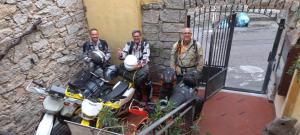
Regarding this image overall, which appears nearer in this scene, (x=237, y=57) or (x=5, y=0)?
(x=5, y=0)

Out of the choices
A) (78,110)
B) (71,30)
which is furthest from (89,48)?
(78,110)

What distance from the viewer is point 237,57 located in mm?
9242

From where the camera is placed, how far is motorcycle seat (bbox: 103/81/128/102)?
4230mm

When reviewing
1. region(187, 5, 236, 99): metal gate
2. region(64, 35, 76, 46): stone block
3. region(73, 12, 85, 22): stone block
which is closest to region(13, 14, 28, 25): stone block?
region(64, 35, 76, 46): stone block

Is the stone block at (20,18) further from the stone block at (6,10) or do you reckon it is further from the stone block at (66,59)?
the stone block at (66,59)

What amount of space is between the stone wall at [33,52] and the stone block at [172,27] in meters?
1.72

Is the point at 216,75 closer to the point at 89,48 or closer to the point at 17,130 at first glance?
the point at 89,48

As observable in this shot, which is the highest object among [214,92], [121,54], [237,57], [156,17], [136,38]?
[156,17]

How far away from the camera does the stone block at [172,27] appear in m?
4.91

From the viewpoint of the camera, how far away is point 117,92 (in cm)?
433

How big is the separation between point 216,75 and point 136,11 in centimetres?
196

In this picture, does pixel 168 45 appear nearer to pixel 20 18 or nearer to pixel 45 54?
pixel 45 54

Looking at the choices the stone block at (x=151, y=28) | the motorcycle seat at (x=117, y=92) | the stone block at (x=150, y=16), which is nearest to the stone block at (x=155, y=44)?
the stone block at (x=151, y=28)

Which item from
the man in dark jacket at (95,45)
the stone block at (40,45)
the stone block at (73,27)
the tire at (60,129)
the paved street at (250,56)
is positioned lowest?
the paved street at (250,56)
